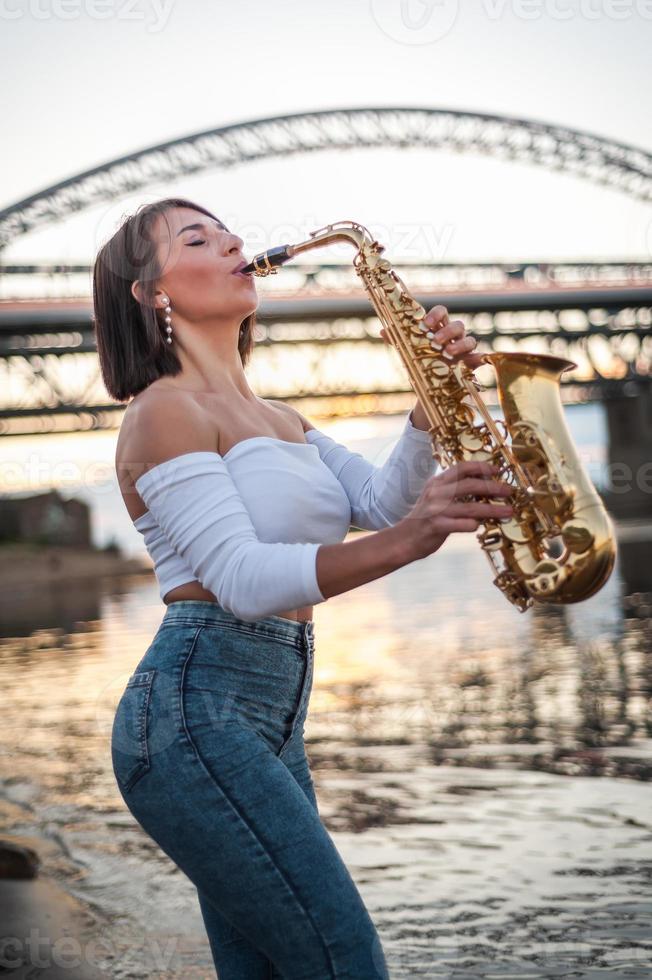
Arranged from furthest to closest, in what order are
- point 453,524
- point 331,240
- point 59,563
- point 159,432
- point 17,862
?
point 59,563 → point 17,862 → point 331,240 → point 159,432 → point 453,524

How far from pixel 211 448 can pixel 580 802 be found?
4.16m

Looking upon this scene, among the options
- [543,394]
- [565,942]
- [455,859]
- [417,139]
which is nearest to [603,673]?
[455,859]

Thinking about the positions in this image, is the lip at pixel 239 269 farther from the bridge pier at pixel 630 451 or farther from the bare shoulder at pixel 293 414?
the bridge pier at pixel 630 451

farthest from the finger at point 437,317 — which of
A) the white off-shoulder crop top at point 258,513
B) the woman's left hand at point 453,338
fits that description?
the white off-shoulder crop top at point 258,513

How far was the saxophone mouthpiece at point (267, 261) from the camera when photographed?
265 centimetres

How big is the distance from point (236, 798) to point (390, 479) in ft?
3.15

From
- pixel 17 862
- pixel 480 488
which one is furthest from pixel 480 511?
pixel 17 862

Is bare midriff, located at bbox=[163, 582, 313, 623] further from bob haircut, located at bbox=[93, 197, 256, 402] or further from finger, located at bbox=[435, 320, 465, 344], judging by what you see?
finger, located at bbox=[435, 320, 465, 344]

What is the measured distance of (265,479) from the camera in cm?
244

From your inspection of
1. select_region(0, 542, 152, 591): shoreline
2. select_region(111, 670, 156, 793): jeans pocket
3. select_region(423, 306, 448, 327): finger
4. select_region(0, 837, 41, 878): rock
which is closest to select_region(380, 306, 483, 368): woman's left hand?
select_region(423, 306, 448, 327): finger

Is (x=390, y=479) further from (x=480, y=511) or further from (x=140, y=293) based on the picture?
(x=140, y=293)

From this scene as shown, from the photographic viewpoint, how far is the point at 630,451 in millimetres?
44500

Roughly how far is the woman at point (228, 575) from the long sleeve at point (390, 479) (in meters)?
0.20

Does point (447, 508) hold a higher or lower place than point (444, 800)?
higher
